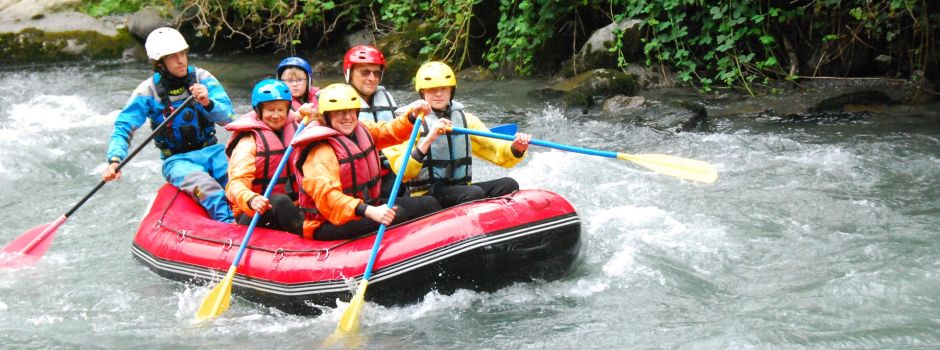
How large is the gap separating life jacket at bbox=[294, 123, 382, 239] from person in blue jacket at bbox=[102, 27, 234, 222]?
1.04m

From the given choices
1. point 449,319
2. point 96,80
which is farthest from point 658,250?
point 96,80

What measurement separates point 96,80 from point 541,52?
17.2 feet

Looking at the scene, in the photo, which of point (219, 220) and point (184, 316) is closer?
point (184, 316)

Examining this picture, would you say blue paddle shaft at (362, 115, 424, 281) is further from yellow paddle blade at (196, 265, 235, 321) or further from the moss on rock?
the moss on rock

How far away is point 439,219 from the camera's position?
4395 mm

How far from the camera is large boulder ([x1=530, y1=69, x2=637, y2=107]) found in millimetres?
8844

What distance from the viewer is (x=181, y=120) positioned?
5.51m

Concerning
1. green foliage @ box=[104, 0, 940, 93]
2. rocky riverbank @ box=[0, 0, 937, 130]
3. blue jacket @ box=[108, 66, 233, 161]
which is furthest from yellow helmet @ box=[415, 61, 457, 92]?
green foliage @ box=[104, 0, 940, 93]

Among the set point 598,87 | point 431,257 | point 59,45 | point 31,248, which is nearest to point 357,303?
point 431,257

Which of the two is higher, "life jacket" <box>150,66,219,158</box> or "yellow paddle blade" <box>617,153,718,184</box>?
"life jacket" <box>150,66,219,158</box>

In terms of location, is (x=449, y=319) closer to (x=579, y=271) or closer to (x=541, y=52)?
(x=579, y=271)

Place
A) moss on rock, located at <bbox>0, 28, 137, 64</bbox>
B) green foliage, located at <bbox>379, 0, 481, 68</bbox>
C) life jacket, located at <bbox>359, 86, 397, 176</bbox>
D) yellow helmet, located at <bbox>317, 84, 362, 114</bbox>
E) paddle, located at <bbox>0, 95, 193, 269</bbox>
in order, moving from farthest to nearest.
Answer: moss on rock, located at <bbox>0, 28, 137, 64</bbox> < green foliage, located at <bbox>379, 0, 481, 68</bbox> < paddle, located at <bbox>0, 95, 193, 269</bbox> < life jacket, located at <bbox>359, 86, 397, 176</bbox> < yellow helmet, located at <bbox>317, 84, 362, 114</bbox>

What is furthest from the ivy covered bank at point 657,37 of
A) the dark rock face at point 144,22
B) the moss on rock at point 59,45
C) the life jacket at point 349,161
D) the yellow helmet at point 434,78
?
the life jacket at point 349,161

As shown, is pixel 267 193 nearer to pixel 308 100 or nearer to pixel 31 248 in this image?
pixel 308 100
